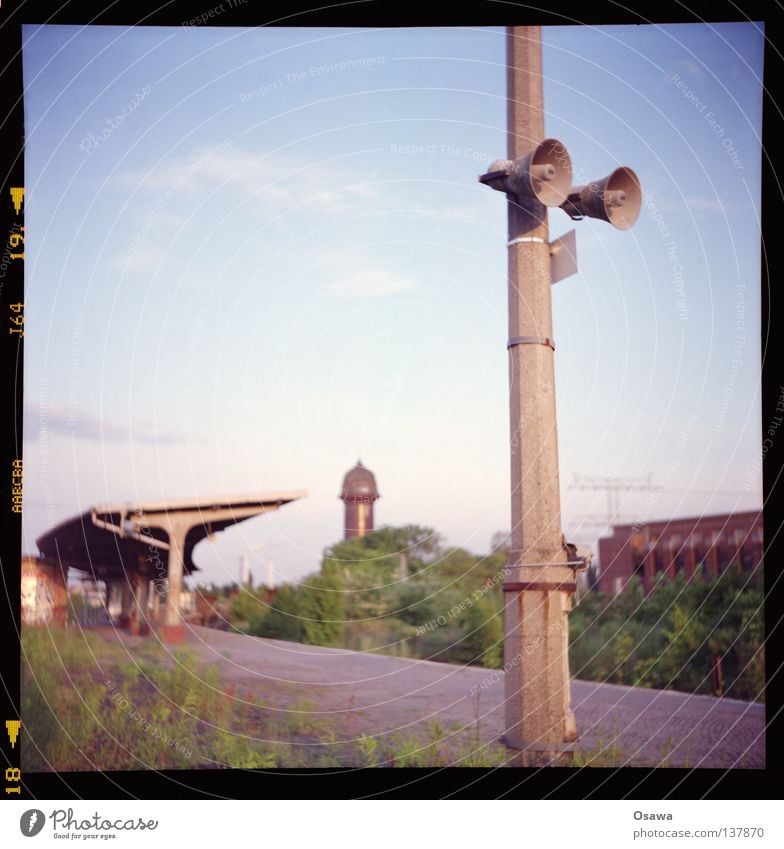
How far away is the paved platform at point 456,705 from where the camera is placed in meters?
7.75

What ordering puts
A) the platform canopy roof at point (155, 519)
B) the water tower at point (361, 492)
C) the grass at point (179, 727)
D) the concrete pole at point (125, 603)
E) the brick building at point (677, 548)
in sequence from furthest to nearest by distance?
the brick building at point (677, 548)
the concrete pole at point (125, 603)
the water tower at point (361, 492)
the platform canopy roof at point (155, 519)
the grass at point (179, 727)

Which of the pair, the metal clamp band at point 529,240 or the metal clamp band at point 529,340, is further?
the metal clamp band at point 529,240

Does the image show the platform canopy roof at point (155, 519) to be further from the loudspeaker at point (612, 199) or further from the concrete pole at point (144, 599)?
the loudspeaker at point (612, 199)

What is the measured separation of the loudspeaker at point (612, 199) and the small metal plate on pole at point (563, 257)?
276 millimetres

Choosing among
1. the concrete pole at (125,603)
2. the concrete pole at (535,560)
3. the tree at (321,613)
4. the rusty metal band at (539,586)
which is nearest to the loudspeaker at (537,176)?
the concrete pole at (535,560)

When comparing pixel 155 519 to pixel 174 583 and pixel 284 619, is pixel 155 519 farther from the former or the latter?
pixel 284 619

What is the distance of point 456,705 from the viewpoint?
8930 millimetres

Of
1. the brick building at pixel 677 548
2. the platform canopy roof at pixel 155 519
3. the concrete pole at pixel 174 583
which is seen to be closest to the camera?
the platform canopy roof at pixel 155 519

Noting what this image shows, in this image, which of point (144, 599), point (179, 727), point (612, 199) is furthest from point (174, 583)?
point (612, 199)

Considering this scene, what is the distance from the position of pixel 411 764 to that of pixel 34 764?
2.90 metres

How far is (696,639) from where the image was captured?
11664mm

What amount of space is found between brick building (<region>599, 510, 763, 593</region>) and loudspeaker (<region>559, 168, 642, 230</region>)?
20.4ft
